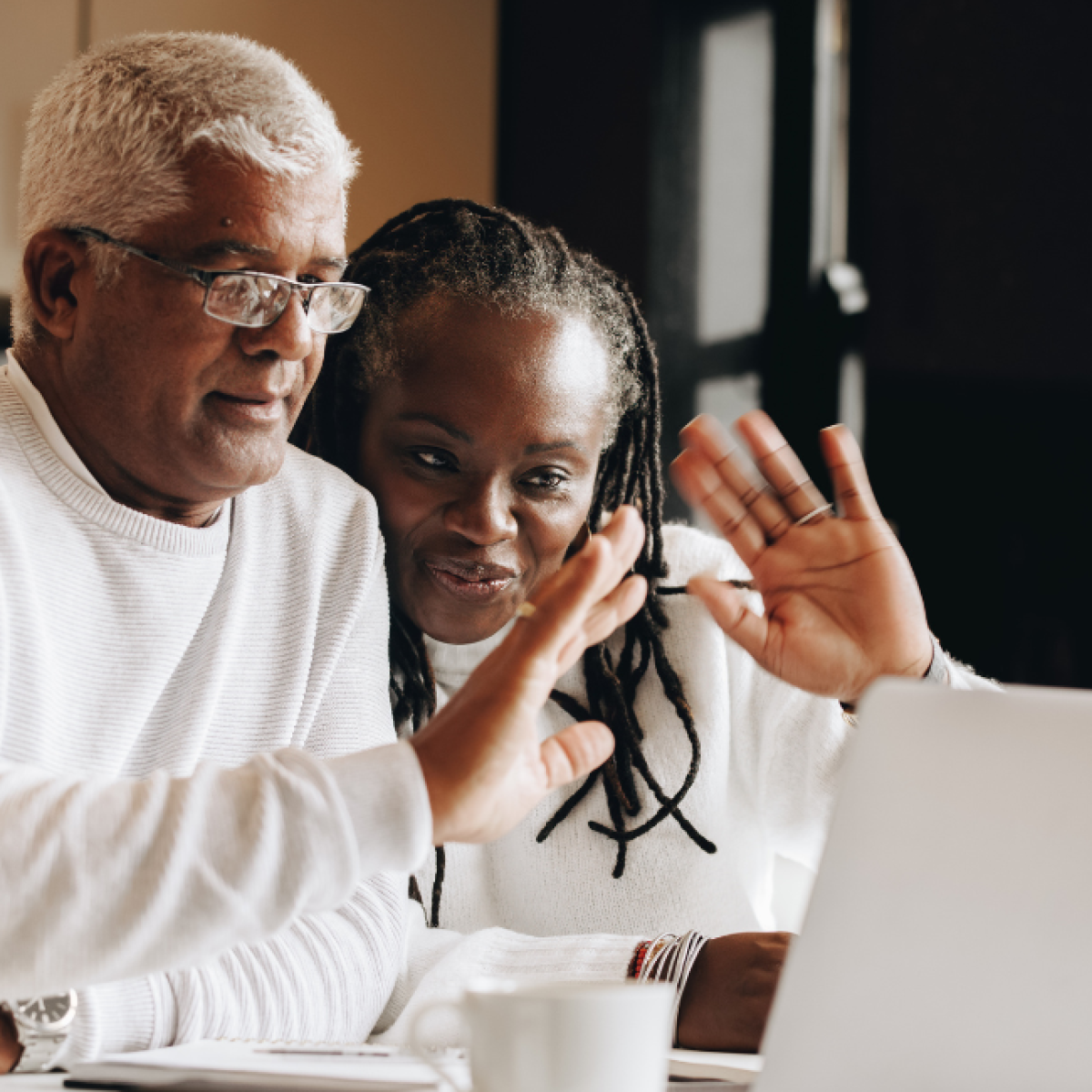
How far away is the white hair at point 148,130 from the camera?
3.47ft

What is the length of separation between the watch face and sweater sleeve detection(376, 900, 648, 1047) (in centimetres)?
24

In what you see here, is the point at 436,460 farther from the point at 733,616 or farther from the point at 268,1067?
the point at 268,1067

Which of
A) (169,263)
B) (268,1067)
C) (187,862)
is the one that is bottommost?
(268,1067)

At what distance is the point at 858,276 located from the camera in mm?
2871

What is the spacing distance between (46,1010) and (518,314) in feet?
2.61

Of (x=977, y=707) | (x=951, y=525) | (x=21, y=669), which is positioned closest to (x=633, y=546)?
(x=977, y=707)

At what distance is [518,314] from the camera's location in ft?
4.60

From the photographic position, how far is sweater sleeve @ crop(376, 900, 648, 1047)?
Result: 1.07 metres

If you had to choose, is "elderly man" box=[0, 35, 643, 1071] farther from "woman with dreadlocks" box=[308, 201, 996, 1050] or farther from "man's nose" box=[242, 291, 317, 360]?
"woman with dreadlocks" box=[308, 201, 996, 1050]

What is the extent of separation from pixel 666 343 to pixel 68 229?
1989 mm

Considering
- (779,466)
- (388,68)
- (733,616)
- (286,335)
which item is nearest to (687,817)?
(733,616)

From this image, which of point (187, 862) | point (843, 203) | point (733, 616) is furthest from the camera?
point (843, 203)

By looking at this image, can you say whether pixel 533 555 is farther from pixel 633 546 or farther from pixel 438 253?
pixel 633 546

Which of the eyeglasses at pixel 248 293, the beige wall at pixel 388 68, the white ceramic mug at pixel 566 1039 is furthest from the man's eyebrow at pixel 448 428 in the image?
the beige wall at pixel 388 68
